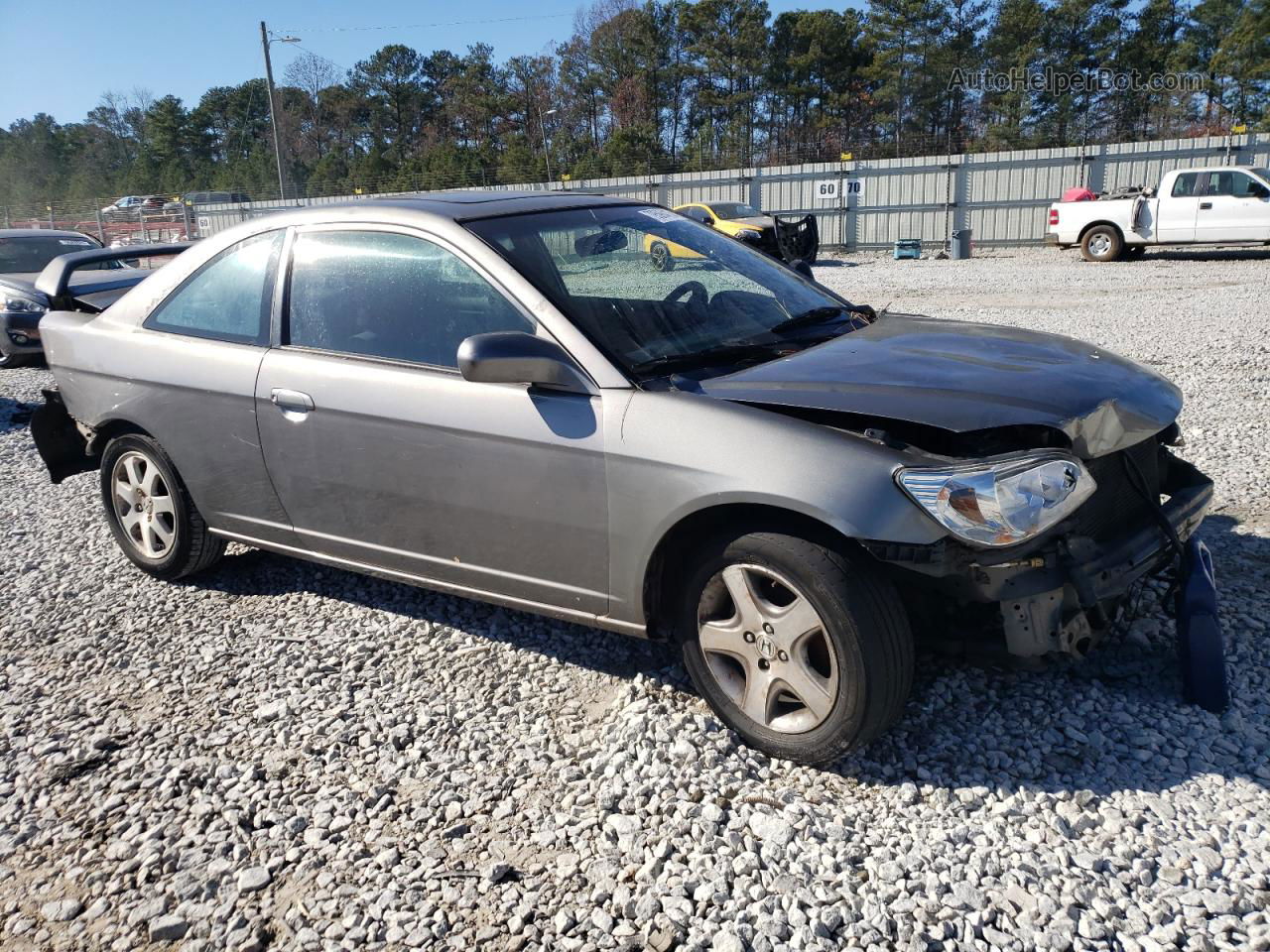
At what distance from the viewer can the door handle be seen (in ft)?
12.4

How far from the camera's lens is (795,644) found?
2.91 metres

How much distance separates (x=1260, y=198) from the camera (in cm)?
1936

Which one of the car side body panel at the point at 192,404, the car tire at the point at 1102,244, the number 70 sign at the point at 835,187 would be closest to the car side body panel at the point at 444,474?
the car side body panel at the point at 192,404

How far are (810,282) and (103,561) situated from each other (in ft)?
12.5

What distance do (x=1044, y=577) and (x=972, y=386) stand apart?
0.60 m

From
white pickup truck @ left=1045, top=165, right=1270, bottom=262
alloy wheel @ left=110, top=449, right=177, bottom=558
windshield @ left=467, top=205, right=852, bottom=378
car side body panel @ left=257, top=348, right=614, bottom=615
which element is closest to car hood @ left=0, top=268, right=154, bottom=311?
alloy wheel @ left=110, top=449, right=177, bottom=558

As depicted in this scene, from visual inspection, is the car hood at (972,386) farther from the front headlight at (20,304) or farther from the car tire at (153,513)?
the front headlight at (20,304)

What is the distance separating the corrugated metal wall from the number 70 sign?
0.07m

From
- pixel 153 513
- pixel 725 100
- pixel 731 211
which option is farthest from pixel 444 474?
pixel 725 100

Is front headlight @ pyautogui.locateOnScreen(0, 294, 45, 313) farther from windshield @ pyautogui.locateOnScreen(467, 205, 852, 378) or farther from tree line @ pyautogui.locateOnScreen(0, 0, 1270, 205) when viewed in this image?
tree line @ pyautogui.locateOnScreen(0, 0, 1270, 205)

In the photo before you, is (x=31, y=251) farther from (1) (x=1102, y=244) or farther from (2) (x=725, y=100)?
(2) (x=725, y=100)

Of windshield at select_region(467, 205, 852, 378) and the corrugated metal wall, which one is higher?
the corrugated metal wall

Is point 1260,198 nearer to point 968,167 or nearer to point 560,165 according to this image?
point 968,167

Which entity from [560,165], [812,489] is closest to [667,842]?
[812,489]
